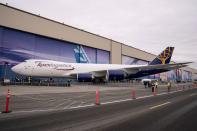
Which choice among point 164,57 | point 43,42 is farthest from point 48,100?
point 164,57

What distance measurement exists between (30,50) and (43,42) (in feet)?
13.0

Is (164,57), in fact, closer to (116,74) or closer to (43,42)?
(116,74)

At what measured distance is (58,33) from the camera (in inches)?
1976

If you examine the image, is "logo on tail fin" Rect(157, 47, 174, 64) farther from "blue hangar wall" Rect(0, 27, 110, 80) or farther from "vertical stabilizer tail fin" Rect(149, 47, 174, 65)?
"blue hangar wall" Rect(0, 27, 110, 80)

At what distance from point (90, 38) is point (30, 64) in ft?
81.3

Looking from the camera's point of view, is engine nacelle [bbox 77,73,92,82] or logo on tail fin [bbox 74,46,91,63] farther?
logo on tail fin [bbox 74,46,91,63]

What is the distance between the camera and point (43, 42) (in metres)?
47.7

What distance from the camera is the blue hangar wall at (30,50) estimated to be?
132 feet

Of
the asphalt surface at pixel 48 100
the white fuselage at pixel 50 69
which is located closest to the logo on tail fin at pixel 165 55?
the white fuselage at pixel 50 69

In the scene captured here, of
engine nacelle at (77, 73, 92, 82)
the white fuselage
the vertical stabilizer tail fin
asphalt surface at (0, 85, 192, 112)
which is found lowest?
asphalt surface at (0, 85, 192, 112)

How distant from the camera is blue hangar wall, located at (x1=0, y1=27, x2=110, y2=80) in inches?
1586

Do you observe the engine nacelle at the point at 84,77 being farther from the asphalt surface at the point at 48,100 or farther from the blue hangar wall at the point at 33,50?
the asphalt surface at the point at 48,100

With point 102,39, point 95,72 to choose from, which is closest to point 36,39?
point 95,72

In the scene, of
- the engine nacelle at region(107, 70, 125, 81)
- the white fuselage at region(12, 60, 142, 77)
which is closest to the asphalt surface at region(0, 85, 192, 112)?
the white fuselage at region(12, 60, 142, 77)
